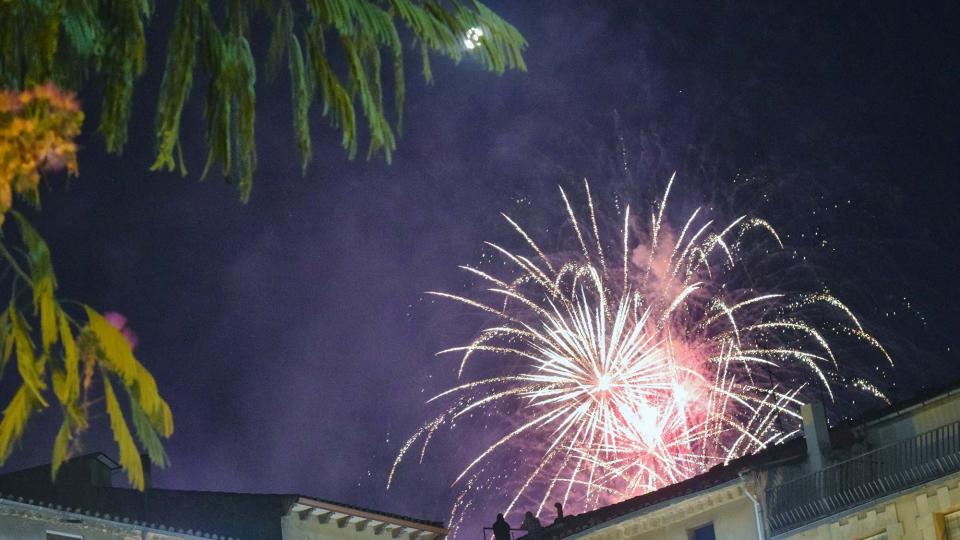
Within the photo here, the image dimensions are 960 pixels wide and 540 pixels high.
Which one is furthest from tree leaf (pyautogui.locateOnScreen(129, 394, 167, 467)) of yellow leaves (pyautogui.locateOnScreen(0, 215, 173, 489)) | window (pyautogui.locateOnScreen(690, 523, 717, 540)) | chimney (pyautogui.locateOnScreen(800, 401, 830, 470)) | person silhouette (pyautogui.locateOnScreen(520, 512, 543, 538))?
person silhouette (pyautogui.locateOnScreen(520, 512, 543, 538))

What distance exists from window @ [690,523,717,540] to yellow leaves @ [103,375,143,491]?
30476mm

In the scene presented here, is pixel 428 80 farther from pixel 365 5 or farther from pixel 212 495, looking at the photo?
pixel 212 495

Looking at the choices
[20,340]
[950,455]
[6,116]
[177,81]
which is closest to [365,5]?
[177,81]

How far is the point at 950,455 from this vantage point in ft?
114

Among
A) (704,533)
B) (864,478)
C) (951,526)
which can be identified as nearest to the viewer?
(951,526)

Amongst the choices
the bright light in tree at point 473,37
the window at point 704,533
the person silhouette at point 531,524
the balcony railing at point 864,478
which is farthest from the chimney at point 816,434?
the bright light in tree at point 473,37

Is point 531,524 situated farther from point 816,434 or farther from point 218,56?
point 218,56

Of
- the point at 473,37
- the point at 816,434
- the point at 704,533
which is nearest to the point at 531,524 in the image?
the point at 704,533

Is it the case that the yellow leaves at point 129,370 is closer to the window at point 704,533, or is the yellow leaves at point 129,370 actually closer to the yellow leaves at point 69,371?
the yellow leaves at point 69,371

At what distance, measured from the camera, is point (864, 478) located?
36.8 meters

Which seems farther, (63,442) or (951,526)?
(951,526)

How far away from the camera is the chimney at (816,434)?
125 ft

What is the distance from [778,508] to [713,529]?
2.64 metres

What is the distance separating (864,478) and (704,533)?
560 cm
